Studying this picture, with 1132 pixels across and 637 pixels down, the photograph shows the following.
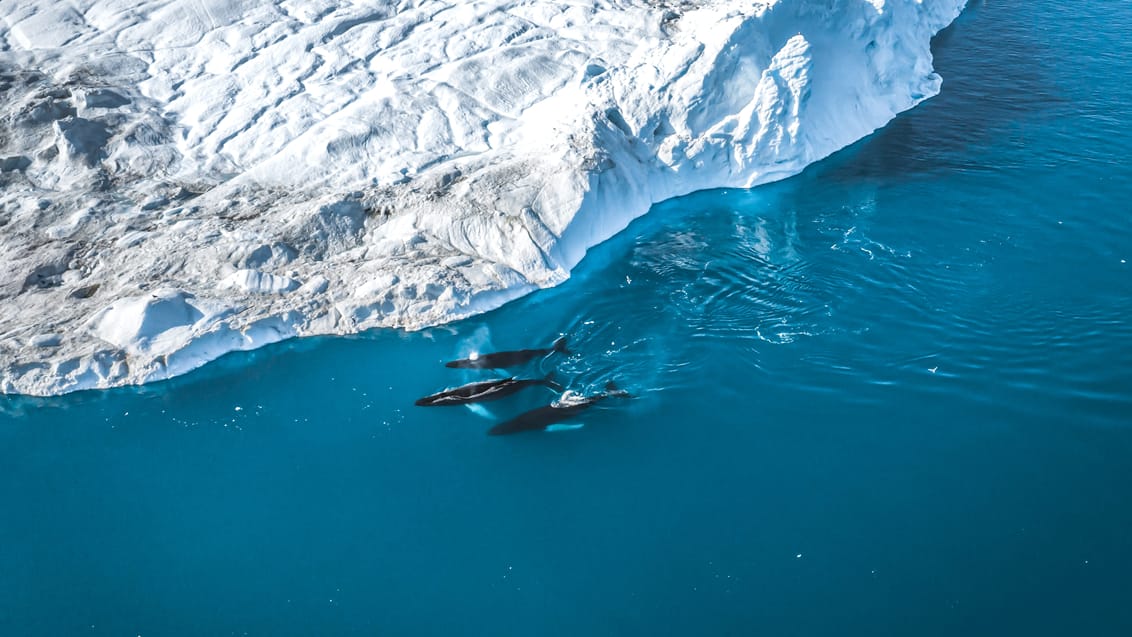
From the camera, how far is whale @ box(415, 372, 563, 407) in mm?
7348

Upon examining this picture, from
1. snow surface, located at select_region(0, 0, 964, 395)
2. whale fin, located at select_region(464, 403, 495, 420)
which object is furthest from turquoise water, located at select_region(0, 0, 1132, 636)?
snow surface, located at select_region(0, 0, 964, 395)

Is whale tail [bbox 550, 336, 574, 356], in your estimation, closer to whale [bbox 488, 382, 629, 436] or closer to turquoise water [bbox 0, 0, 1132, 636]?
turquoise water [bbox 0, 0, 1132, 636]

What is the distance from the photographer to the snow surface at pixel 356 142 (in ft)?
27.0

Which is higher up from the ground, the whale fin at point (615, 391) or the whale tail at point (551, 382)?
the whale tail at point (551, 382)

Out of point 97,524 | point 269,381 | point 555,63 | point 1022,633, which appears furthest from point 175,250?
point 1022,633

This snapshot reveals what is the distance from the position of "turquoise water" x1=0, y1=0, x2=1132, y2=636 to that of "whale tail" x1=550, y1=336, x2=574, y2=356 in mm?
157

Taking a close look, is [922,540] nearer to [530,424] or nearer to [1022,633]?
[1022,633]

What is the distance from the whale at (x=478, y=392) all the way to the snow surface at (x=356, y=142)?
1041 millimetres

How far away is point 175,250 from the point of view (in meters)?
8.68

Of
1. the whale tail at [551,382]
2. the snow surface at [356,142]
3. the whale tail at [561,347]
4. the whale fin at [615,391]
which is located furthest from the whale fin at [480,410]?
the snow surface at [356,142]

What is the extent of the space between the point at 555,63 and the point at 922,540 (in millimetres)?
7332

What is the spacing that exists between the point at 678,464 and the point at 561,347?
5.39 ft

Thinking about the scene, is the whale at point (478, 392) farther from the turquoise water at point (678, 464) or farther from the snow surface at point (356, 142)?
the snow surface at point (356, 142)

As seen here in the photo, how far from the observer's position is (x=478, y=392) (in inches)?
290
